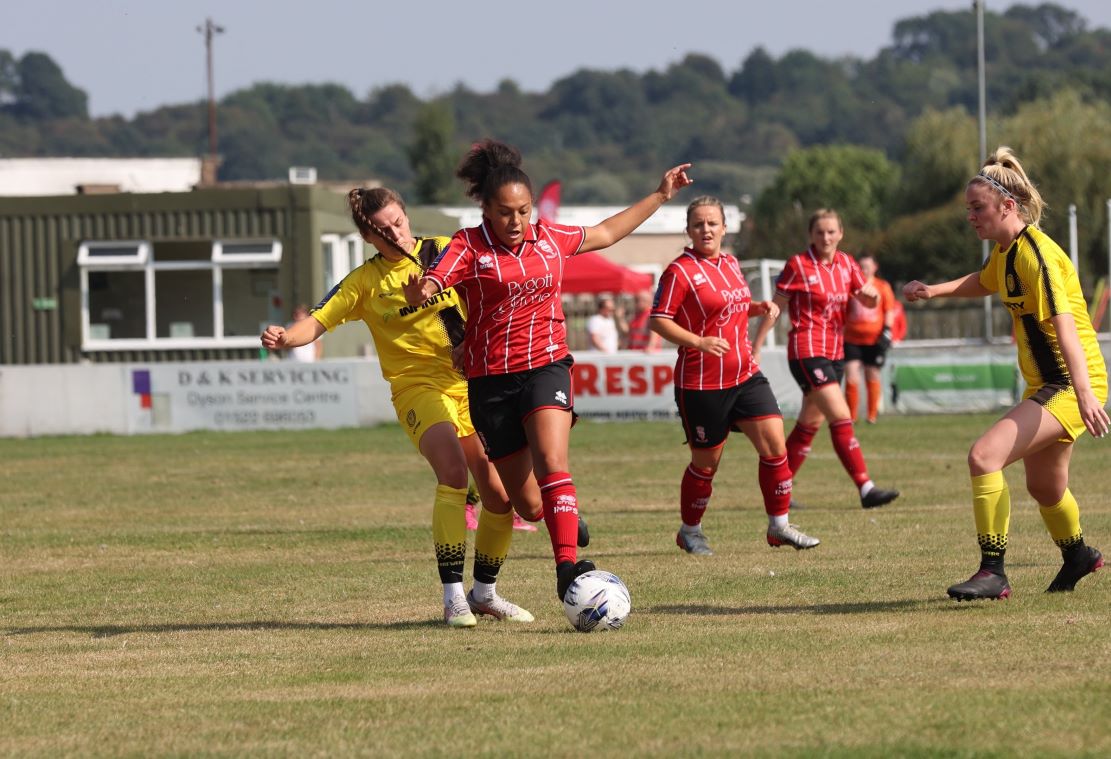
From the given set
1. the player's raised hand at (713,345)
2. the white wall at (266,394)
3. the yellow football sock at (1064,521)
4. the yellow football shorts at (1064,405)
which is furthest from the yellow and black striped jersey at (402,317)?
the white wall at (266,394)

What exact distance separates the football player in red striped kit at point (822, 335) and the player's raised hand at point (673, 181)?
4.67m

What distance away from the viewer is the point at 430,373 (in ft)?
28.0

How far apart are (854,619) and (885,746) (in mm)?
2579

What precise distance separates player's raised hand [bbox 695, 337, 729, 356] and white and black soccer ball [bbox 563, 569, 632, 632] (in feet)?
7.24

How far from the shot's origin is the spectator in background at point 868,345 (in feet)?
70.7

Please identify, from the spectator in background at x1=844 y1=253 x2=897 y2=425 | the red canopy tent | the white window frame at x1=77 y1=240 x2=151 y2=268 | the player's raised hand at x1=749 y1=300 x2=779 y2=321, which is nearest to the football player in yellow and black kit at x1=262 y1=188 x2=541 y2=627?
the player's raised hand at x1=749 y1=300 x2=779 y2=321

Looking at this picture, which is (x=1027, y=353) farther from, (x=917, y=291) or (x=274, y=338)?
(x=274, y=338)

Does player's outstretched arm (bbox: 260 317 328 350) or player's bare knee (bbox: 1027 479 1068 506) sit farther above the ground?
player's outstretched arm (bbox: 260 317 328 350)

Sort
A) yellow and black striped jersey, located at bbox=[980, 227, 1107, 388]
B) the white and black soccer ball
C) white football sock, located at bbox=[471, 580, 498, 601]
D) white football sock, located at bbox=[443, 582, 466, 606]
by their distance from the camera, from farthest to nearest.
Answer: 1. white football sock, located at bbox=[471, 580, 498, 601]
2. white football sock, located at bbox=[443, 582, 466, 606]
3. yellow and black striped jersey, located at bbox=[980, 227, 1107, 388]
4. the white and black soccer ball

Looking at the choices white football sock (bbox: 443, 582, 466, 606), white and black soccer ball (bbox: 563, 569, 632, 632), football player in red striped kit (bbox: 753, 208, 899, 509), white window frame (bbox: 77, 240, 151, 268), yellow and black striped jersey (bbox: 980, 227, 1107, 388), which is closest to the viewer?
white and black soccer ball (bbox: 563, 569, 632, 632)

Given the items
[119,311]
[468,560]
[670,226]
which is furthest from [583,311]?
[670,226]

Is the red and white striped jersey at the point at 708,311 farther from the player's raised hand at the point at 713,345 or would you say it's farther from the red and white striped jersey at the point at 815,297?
the red and white striped jersey at the point at 815,297

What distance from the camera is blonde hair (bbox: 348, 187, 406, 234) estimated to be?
327 inches

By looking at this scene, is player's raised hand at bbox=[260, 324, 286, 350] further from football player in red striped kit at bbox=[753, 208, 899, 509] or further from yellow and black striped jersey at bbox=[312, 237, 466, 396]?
football player in red striped kit at bbox=[753, 208, 899, 509]
